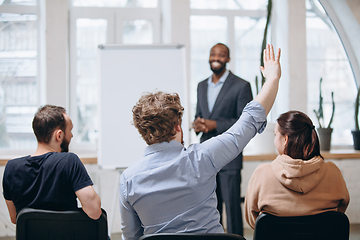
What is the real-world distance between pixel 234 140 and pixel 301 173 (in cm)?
56

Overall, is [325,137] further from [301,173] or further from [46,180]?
[46,180]

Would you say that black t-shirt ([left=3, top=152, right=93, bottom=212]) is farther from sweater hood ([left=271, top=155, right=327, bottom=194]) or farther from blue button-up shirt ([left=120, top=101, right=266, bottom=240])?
sweater hood ([left=271, top=155, right=327, bottom=194])

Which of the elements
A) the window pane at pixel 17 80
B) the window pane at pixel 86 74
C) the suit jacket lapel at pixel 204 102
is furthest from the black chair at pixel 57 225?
the window pane at pixel 17 80

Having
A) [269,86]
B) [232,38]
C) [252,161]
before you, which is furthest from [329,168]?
[232,38]

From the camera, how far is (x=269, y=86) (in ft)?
3.63

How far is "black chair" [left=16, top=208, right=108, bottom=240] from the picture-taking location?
1.14m

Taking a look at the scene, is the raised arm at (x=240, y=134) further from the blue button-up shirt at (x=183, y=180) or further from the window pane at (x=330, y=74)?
the window pane at (x=330, y=74)

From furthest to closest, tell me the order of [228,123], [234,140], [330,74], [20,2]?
[330,74]
[20,2]
[228,123]
[234,140]

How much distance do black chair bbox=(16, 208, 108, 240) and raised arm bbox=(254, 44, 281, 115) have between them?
74 centimetres

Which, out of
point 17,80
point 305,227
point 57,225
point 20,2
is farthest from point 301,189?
point 20,2

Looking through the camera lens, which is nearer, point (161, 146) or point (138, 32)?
point (161, 146)

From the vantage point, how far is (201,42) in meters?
3.80

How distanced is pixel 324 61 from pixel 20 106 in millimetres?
3690

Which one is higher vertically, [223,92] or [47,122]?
[223,92]
